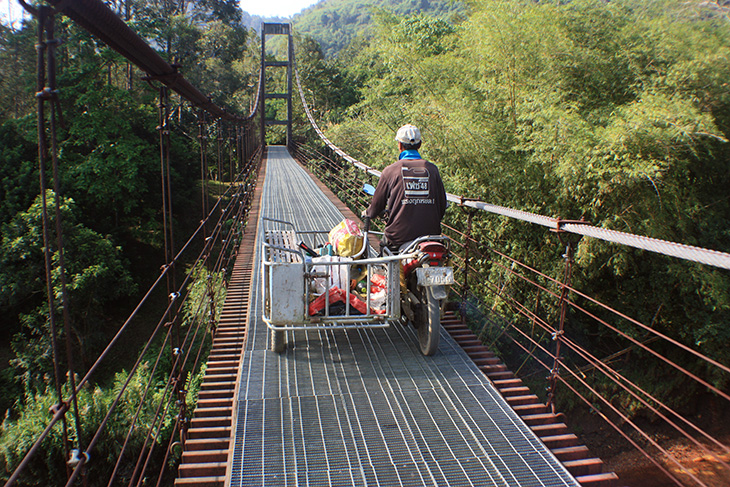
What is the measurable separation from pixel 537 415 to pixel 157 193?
13.8 m

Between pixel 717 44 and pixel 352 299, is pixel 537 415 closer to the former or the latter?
pixel 352 299

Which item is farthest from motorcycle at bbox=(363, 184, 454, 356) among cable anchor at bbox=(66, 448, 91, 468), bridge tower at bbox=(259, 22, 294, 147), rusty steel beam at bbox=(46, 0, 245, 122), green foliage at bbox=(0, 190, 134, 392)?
bridge tower at bbox=(259, 22, 294, 147)

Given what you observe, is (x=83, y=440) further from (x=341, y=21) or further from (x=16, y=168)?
(x=341, y=21)

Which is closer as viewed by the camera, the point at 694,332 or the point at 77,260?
the point at 694,332

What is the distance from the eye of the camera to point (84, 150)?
517 inches

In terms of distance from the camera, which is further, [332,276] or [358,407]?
[332,276]

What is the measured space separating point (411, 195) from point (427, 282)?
0.48 meters

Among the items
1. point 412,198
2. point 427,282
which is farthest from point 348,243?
point 427,282

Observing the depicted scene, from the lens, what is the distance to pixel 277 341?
2504 mm

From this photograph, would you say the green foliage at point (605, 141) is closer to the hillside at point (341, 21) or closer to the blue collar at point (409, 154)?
the blue collar at point (409, 154)

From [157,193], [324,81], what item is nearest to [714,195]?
[157,193]

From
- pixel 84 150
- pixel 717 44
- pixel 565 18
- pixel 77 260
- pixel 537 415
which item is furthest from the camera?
pixel 84 150

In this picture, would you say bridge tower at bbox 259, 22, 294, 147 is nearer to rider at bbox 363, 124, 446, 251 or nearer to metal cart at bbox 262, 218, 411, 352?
rider at bbox 363, 124, 446, 251

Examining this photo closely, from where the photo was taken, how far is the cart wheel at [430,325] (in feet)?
7.95
